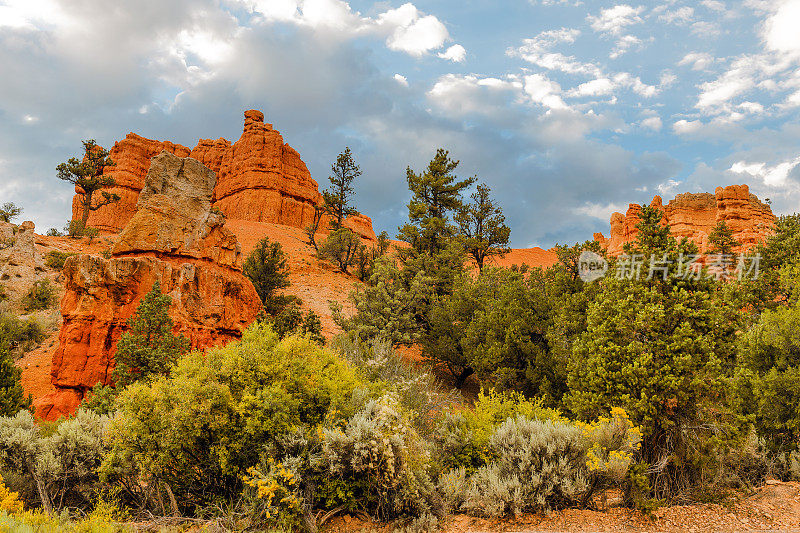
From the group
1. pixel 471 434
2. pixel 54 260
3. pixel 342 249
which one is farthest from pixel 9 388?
pixel 342 249

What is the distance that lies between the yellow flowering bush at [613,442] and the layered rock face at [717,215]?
24.7m

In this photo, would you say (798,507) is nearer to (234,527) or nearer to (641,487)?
(641,487)

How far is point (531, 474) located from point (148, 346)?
1250cm

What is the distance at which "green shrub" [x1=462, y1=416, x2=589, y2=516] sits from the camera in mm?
8250

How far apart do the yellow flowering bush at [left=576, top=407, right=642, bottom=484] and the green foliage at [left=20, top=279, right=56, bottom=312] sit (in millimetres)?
33508

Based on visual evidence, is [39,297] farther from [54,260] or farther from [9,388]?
[9,388]

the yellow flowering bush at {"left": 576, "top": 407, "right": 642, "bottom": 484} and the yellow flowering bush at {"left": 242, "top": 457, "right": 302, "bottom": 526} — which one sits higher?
the yellow flowering bush at {"left": 576, "top": 407, "right": 642, "bottom": 484}

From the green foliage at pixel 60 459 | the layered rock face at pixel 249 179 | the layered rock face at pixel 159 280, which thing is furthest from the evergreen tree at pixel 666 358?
the layered rock face at pixel 249 179

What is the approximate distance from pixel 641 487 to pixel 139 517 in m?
10.6

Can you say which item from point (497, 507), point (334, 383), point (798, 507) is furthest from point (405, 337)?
point (798, 507)

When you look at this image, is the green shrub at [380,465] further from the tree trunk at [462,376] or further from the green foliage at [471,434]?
the tree trunk at [462,376]

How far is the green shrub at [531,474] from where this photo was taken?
8.25 metres

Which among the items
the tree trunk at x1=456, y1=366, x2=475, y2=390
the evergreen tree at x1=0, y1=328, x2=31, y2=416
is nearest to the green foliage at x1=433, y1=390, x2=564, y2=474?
the tree trunk at x1=456, y1=366, x2=475, y2=390

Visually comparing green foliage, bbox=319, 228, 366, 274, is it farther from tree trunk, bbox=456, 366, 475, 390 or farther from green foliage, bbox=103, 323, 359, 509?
green foliage, bbox=103, 323, 359, 509
